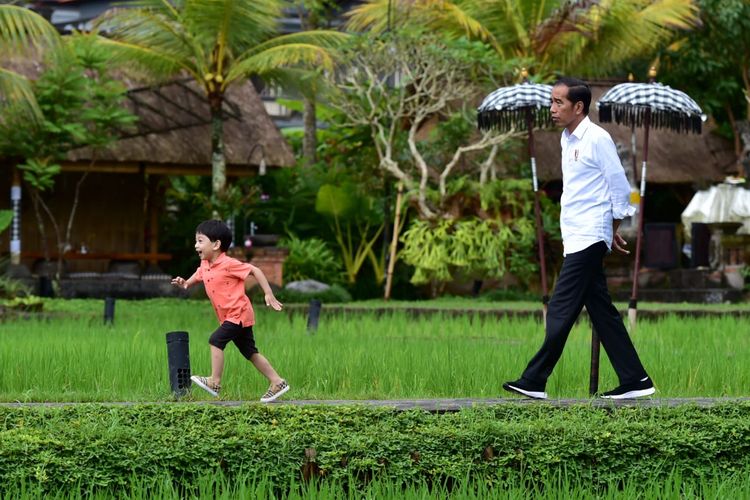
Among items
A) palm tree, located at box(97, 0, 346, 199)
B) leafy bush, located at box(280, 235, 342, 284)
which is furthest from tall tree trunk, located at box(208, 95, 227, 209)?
leafy bush, located at box(280, 235, 342, 284)

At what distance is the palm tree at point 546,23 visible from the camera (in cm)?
2389

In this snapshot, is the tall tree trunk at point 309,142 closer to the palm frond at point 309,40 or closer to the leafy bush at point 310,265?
the leafy bush at point 310,265

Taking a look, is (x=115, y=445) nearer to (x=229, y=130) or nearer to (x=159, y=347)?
(x=159, y=347)

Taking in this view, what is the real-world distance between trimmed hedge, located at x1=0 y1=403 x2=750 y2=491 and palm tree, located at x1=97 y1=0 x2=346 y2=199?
14332 mm

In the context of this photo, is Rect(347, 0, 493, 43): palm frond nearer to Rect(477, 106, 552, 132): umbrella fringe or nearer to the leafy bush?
the leafy bush

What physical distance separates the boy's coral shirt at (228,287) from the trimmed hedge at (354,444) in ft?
4.32

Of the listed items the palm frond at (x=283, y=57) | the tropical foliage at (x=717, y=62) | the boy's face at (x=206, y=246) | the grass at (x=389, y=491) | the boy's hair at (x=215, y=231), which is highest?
the tropical foliage at (x=717, y=62)

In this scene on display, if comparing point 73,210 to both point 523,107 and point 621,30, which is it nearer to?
point 621,30

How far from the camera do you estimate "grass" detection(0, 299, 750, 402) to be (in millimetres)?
8492

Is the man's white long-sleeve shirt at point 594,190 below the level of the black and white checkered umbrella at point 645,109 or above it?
below

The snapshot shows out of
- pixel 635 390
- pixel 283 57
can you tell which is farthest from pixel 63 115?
pixel 635 390

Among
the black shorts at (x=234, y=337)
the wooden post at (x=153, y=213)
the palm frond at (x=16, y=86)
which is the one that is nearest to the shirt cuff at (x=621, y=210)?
the black shorts at (x=234, y=337)

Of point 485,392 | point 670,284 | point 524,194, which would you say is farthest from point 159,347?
point 670,284

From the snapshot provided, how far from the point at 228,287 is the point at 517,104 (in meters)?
6.20
